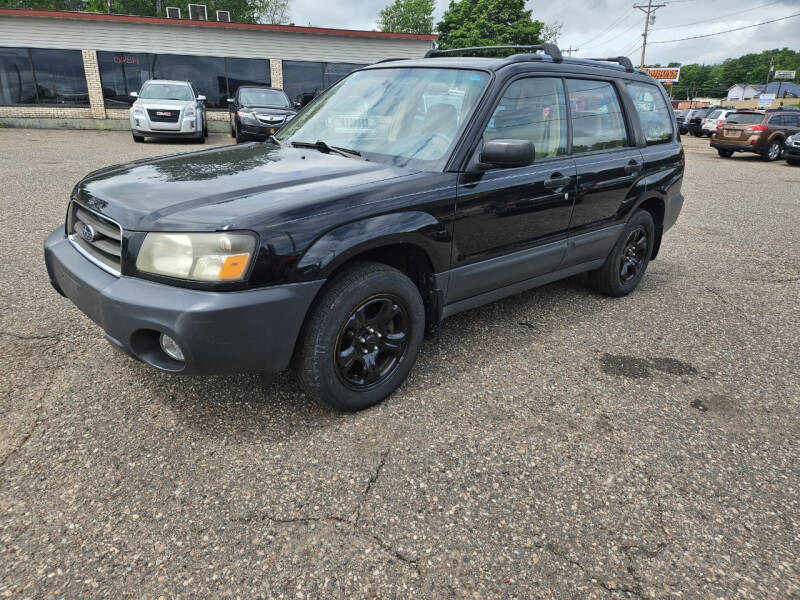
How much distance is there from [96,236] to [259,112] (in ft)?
42.1

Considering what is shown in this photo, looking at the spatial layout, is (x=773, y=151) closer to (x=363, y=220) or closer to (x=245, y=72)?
(x=245, y=72)

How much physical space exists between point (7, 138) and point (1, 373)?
16.9m

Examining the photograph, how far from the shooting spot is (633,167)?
158 inches

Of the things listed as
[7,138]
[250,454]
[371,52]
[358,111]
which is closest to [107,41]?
[7,138]

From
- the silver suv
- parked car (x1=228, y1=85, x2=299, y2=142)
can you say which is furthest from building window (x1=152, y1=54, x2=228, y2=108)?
the silver suv

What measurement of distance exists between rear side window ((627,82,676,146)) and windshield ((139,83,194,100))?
1382cm

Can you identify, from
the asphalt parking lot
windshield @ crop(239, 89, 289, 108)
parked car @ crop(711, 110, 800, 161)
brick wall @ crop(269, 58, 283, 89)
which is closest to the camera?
the asphalt parking lot

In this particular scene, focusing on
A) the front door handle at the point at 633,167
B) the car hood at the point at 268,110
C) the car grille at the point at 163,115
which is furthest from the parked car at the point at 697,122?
the front door handle at the point at 633,167

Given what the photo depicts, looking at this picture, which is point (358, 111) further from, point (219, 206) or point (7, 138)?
point (7, 138)

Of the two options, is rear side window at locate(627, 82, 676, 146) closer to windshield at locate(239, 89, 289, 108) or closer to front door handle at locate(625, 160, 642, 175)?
front door handle at locate(625, 160, 642, 175)

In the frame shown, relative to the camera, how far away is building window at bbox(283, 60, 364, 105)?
21.1 meters

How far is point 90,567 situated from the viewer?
177 centimetres

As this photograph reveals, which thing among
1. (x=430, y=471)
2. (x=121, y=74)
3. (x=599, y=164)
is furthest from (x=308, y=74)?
(x=430, y=471)

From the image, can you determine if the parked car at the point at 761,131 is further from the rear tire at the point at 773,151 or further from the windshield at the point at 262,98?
the windshield at the point at 262,98
